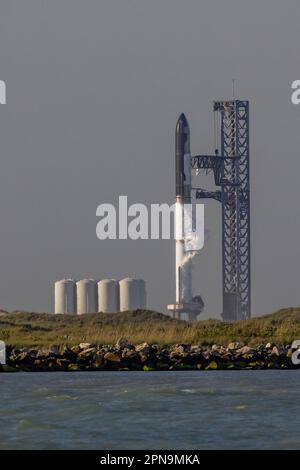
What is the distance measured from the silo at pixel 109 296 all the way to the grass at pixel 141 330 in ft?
138

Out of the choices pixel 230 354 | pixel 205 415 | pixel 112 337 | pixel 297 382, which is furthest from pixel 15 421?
pixel 112 337

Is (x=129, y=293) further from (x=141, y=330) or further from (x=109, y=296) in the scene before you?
(x=141, y=330)

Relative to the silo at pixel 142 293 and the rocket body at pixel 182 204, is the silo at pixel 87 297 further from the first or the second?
the rocket body at pixel 182 204

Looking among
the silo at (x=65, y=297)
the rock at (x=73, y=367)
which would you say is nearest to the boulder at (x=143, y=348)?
the rock at (x=73, y=367)

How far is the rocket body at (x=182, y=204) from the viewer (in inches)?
6693

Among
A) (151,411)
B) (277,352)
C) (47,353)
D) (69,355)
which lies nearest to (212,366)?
(277,352)

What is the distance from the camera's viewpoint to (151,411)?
171ft

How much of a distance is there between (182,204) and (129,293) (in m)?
10.5

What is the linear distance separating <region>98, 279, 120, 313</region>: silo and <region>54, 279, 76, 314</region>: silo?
3247mm

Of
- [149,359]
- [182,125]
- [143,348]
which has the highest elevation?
[182,125]

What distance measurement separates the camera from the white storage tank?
16888cm

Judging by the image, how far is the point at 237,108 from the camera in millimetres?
172000

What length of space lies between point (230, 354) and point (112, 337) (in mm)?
15213
